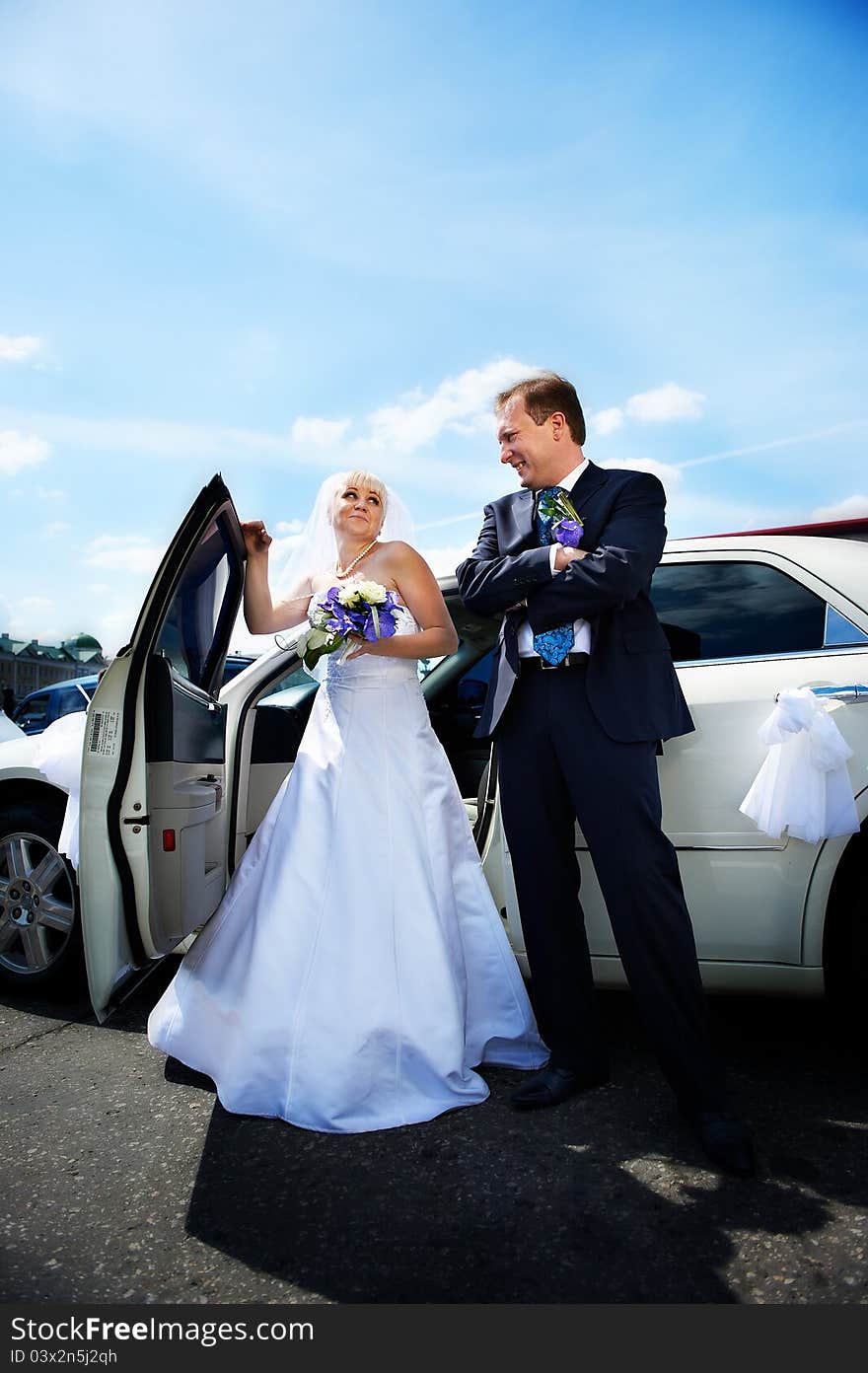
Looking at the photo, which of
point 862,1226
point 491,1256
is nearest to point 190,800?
point 491,1256

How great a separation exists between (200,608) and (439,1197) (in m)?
1.99

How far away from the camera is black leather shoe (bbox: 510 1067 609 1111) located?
2797mm

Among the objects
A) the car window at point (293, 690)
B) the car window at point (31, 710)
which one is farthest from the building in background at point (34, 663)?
the car window at point (293, 690)

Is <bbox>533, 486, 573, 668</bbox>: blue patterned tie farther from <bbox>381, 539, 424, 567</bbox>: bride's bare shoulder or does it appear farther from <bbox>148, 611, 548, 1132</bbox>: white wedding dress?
<bbox>381, 539, 424, 567</bbox>: bride's bare shoulder

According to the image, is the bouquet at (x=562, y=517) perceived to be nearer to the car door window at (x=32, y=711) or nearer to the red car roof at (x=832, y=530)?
the red car roof at (x=832, y=530)

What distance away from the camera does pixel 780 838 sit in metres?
2.80

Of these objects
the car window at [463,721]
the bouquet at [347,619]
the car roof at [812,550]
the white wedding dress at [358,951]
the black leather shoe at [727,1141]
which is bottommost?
the black leather shoe at [727,1141]

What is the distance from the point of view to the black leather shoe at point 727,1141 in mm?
2383

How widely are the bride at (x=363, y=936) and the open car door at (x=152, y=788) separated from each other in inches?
10.4

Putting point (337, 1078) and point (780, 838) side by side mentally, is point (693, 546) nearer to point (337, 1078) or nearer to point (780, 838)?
point (780, 838)

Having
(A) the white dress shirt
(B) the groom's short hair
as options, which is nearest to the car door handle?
(A) the white dress shirt

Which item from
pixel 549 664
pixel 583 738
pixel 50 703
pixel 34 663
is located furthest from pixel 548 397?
pixel 34 663

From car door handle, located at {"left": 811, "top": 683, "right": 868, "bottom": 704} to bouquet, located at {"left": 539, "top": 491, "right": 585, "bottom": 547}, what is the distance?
0.84 m

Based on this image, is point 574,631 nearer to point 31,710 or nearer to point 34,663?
point 31,710
